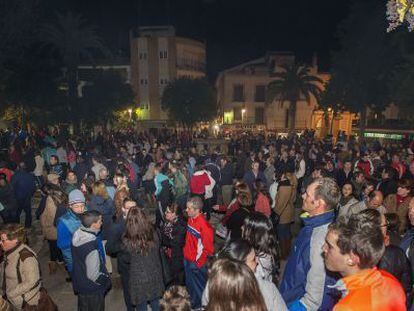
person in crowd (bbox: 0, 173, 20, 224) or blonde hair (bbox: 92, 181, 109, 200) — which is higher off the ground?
blonde hair (bbox: 92, 181, 109, 200)

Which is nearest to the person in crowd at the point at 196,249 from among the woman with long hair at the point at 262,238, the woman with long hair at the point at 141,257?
the woman with long hair at the point at 141,257

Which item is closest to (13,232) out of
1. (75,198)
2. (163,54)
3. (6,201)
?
(75,198)

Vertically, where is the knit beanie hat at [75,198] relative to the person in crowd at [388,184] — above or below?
above

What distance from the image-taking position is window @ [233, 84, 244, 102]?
5138 centimetres

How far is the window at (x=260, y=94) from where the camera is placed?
51.2 m

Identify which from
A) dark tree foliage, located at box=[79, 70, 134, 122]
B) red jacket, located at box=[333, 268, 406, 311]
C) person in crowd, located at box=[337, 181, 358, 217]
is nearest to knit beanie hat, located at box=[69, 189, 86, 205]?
red jacket, located at box=[333, 268, 406, 311]

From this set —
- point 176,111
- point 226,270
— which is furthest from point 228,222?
point 176,111

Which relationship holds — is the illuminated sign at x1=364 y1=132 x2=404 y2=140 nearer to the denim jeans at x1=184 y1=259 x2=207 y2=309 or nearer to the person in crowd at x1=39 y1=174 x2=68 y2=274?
the denim jeans at x1=184 y1=259 x2=207 y2=309

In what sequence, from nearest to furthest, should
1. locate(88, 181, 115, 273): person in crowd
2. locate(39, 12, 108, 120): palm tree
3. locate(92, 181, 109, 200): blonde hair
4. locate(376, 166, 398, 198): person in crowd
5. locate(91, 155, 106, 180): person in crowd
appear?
locate(88, 181, 115, 273): person in crowd, locate(92, 181, 109, 200): blonde hair, locate(376, 166, 398, 198): person in crowd, locate(91, 155, 106, 180): person in crowd, locate(39, 12, 108, 120): palm tree

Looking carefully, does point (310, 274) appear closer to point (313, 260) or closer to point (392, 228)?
point (313, 260)

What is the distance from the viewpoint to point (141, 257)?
16.0 ft

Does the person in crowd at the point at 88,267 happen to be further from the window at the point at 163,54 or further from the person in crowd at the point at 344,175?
the window at the point at 163,54

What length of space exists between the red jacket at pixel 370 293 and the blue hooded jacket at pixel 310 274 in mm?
616

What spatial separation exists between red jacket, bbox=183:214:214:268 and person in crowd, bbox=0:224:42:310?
2.16 m
